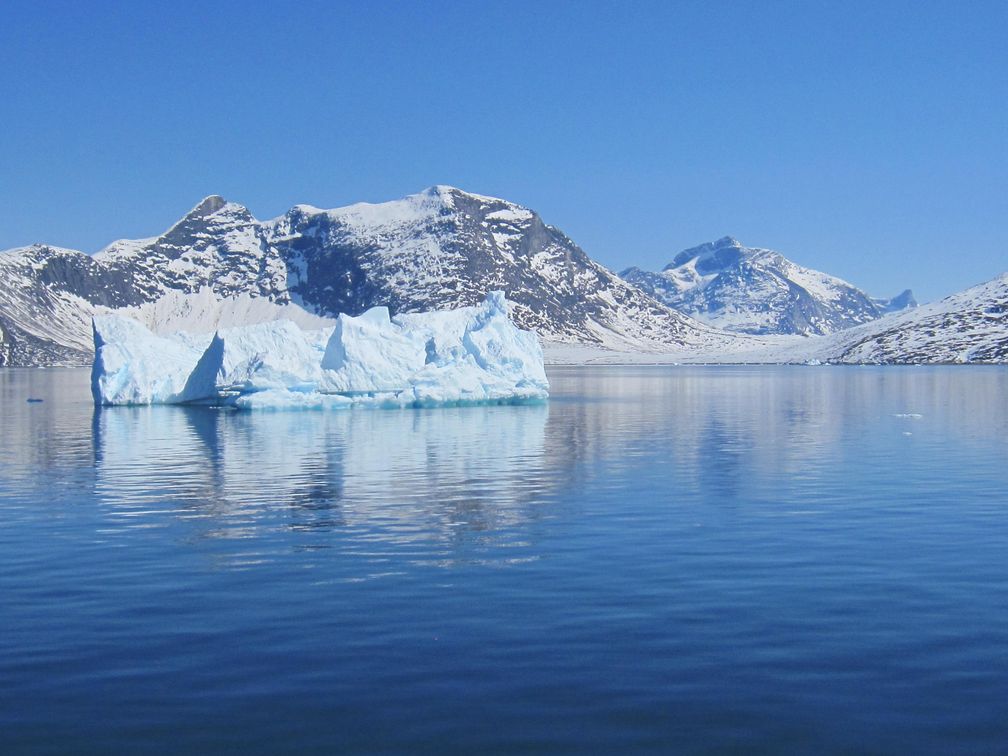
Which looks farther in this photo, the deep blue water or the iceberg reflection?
the iceberg reflection

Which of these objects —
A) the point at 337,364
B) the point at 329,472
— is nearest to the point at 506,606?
the point at 329,472

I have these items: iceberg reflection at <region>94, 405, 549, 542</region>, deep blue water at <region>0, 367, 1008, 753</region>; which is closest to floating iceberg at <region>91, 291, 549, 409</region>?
iceberg reflection at <region>94, 405, 549, 542</region>

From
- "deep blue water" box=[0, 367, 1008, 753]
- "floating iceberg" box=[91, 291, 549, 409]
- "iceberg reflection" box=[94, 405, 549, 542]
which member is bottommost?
"deep blue water" box=[0, 367, 1008, 753]

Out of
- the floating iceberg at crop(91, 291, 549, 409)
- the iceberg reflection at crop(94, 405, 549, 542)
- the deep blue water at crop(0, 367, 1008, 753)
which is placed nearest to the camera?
the deep blue water at crop(0, 367, 1008, 753)

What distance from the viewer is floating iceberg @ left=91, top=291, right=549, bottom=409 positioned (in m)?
78.8

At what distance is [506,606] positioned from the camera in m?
18.9

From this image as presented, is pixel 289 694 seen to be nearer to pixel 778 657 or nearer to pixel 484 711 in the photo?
pixel 484 711

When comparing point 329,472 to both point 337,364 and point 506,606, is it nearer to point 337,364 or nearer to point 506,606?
point 506,606

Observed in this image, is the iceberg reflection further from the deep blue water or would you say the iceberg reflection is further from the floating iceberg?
the floating iceberg

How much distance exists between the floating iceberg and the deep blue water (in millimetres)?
36523

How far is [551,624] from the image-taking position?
693 inches

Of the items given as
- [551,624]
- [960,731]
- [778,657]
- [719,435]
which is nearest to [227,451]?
[719,435]

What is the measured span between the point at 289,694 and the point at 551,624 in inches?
192

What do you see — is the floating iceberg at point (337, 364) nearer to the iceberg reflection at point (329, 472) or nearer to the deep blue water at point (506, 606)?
the iceberg reflection at point (329, 472)
